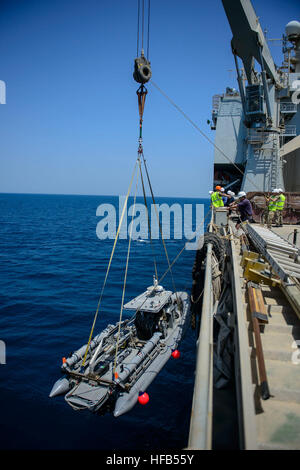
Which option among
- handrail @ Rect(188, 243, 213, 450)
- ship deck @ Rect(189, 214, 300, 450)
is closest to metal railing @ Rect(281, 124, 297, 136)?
ship deck @ Rect(189, 214, 300, 450)

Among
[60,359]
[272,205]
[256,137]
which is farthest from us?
[256,137]

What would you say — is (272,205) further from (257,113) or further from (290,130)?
(290,130)

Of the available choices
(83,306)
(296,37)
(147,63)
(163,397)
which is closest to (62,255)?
(83,306)

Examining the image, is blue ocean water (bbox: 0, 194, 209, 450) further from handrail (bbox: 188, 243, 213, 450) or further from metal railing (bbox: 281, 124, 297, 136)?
metal railing (bbox: 281, 124, 297, 136)

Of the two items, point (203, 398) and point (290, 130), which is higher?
point (290, 130)

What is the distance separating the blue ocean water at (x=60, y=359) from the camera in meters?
7.16

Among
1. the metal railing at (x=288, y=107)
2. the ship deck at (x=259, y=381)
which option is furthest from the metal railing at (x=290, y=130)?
the ship deck at (x=259, y=381)

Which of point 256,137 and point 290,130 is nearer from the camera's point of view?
point 256,137

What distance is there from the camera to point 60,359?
10.3 metres

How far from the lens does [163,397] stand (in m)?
8.56

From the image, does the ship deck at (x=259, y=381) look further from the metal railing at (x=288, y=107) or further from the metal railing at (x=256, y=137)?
the metal railing at (x=288, y=107)

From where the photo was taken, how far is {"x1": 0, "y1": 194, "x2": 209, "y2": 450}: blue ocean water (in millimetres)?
7160

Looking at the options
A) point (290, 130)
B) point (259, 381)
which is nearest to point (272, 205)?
point (259, 381)

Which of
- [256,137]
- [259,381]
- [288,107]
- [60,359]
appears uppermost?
[288,107]
